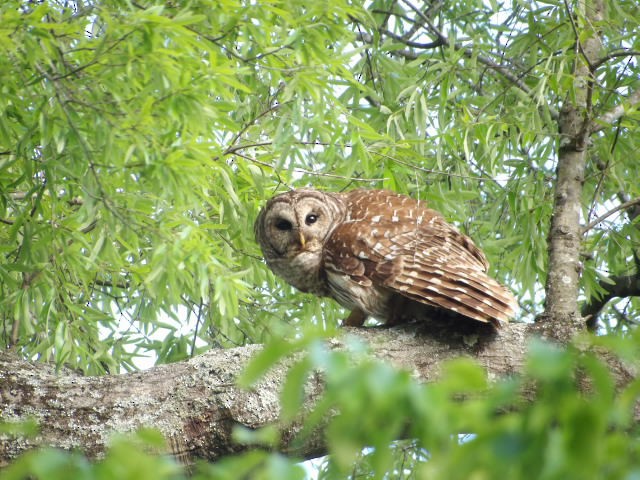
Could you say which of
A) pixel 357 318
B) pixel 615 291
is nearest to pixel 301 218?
pixel 357 318

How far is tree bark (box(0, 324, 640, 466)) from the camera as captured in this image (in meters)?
2.46

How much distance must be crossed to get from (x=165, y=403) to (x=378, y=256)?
3.40ft

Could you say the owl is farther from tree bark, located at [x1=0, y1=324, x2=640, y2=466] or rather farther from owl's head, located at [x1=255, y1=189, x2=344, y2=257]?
tree bark, located at [x1=0, y1=324, x2=640, y2=466]

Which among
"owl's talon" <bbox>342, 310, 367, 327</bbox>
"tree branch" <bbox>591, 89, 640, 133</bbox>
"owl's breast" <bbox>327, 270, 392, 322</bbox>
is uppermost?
"tree branch" <bbox>591, 89, 640, 133</bbox>

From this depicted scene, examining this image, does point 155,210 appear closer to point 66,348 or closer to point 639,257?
point 66,348

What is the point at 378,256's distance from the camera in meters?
3.24

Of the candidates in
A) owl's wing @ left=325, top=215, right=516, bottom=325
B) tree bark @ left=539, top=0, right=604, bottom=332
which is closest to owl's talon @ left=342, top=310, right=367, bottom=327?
owl's wing @ left=325, top=215, right=516, bottom=325

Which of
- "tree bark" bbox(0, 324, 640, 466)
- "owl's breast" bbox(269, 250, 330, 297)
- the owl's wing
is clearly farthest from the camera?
"owl's breast" bbox(269, 250, 330, 297)

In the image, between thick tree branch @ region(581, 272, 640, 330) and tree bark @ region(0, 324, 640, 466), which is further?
thick tree branch @ region(581, 272, 640, 330)

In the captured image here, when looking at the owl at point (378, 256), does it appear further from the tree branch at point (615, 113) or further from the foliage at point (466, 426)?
the foliage at point (466, 426)

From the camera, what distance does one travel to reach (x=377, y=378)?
3.61 feet

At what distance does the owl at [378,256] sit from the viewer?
9.53 ft

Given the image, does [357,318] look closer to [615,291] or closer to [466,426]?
[615,291]

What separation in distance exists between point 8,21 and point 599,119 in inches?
79.8
